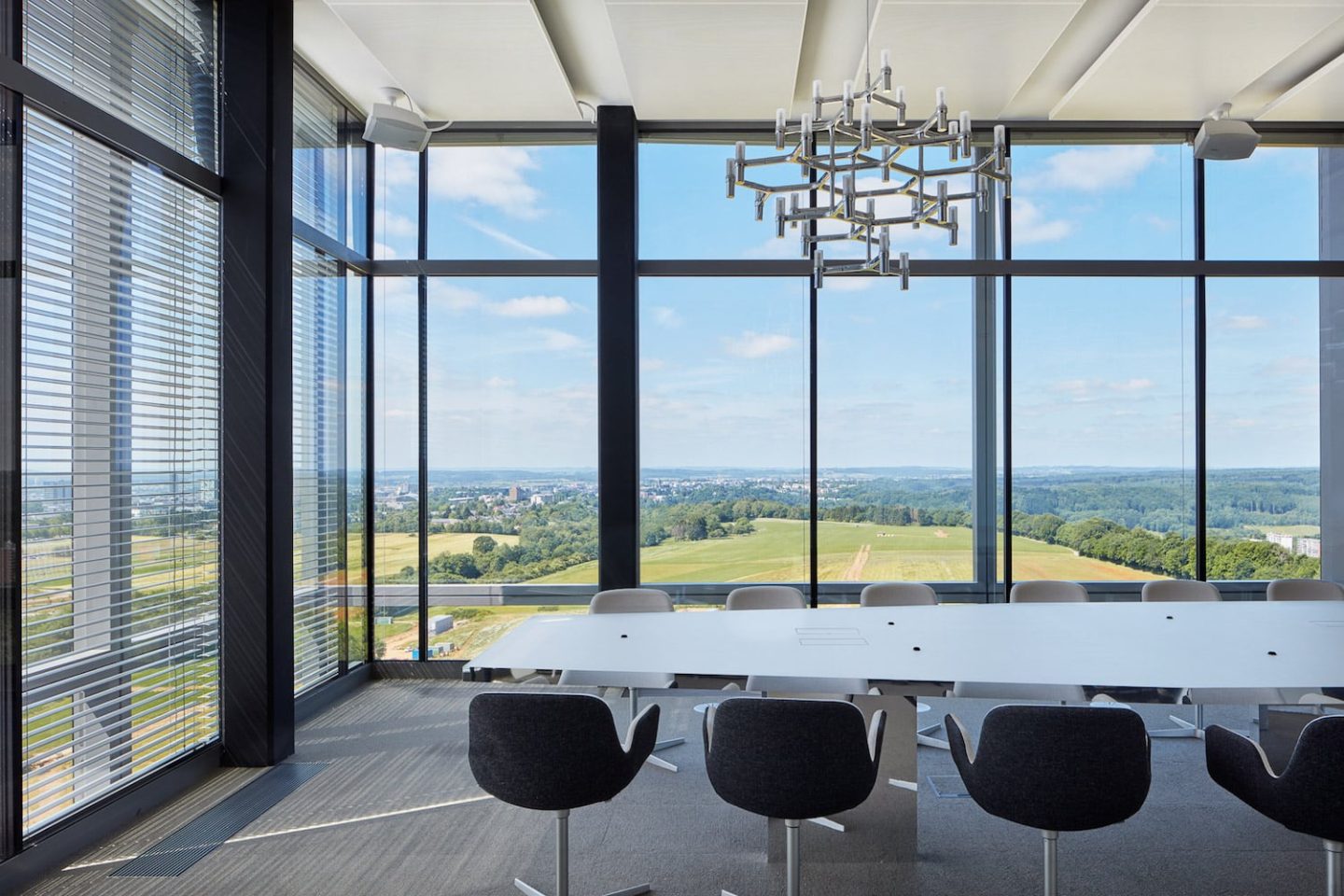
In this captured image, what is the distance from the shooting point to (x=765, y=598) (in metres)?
4.54

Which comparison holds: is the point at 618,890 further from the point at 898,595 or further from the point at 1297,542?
the point at 1297,542

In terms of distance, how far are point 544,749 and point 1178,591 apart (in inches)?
162

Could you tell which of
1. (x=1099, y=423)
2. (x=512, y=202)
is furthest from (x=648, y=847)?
(x=1099, y=423)

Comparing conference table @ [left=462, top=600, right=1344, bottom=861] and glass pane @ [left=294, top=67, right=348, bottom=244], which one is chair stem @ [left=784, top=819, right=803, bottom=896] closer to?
conference table @ [left=462, top=600, right=1344, bottom=861]

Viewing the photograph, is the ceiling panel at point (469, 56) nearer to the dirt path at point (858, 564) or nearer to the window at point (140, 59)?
the window at point (140, 59)

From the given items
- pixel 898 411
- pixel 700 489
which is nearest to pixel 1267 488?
pixel 898 411

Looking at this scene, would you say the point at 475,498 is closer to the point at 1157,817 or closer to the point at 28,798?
the point at 28,798

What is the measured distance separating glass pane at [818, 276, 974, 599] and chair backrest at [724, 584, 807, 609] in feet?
4.89

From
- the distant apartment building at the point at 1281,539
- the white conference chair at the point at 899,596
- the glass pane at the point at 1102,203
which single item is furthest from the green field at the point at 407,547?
the distant apartment building at the point at 1281,539

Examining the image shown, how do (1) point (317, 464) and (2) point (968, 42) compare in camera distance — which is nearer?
(2) point (968, 42)

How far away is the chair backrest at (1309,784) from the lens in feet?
7.38

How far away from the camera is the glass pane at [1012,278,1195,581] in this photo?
19.6 ft

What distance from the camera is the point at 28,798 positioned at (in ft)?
9.75

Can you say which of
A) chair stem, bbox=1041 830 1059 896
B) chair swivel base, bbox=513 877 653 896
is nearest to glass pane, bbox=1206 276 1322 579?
chair stem, bbox=1041 830 1059 896
